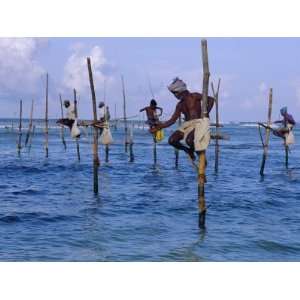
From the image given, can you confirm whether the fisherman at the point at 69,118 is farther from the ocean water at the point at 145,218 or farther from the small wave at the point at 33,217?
the small wave at the point at 33,217

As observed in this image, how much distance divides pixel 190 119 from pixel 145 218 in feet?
10.7

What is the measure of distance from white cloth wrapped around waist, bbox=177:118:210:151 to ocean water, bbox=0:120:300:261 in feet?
5.50

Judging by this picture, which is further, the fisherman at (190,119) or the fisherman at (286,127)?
the fisherman at (286,127)

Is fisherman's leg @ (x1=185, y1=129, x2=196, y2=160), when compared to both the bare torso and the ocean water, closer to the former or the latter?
the bare torso

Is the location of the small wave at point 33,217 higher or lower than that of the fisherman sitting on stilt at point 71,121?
lower

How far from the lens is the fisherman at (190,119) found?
855 centimetres

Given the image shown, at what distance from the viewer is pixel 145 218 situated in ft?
37.0

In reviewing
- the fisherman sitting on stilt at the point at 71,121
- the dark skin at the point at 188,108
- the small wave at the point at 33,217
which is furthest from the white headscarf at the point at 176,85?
the fisherman sitting on stilt at the point at 71,121

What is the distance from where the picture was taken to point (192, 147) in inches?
352

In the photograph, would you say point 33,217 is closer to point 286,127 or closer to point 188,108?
point 188,108

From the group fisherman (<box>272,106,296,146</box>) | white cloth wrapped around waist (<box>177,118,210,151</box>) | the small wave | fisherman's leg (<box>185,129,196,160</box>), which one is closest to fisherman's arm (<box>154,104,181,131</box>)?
white cloth wrapped around waist (<box>177,118,210,151</box>)

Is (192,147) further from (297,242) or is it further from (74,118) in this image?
(74,118)

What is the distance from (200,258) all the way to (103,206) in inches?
190

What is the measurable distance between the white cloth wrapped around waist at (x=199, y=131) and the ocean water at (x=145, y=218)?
1675 mm
